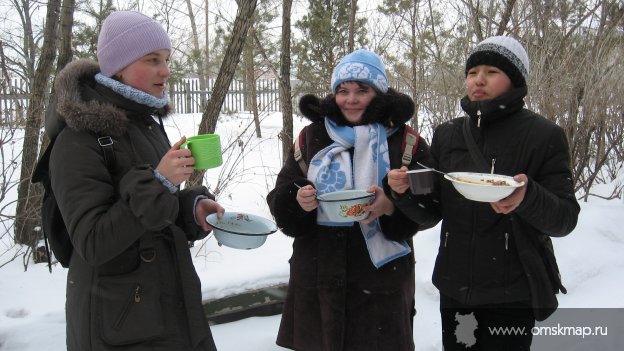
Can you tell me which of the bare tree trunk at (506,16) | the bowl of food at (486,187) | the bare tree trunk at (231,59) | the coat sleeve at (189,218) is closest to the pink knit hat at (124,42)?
the coat sleeve at (189,218)

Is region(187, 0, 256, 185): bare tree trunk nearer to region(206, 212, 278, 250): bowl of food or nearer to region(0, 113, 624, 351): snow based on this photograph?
region(0, 113, 624, 351): snow

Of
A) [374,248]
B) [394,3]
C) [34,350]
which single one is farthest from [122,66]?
[394,3]

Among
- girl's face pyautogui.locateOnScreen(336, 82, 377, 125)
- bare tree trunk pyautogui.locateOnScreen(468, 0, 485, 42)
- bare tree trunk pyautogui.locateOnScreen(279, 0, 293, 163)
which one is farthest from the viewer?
bare tree trunk pyautogui.locateOnScreen(279, 0, 293, 163)

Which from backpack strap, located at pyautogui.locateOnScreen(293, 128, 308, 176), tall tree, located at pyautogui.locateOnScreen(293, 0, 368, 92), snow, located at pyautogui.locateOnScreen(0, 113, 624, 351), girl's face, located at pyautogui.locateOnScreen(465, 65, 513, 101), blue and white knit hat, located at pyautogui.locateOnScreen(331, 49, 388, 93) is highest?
tall tree, located at pyautogui.locateOnScreen(293, 0, 368, 92)

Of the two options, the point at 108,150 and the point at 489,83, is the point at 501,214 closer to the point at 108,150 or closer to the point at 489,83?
the point at 489,83

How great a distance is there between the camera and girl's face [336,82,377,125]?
2.12 m

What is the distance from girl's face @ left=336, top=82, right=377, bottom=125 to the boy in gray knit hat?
430 mm

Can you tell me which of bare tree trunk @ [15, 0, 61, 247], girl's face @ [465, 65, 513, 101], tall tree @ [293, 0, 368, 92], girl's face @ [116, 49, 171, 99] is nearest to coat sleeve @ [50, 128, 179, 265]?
girl's face @ [116, 49, 171, 99]

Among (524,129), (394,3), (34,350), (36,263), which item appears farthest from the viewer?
(394,3)

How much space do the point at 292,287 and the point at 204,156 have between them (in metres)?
0.89

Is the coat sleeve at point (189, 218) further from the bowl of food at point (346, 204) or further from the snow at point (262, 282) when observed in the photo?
the snow at point (262, 282)

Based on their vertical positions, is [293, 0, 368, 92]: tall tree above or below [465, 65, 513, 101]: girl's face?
above

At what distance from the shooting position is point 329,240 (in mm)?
2064

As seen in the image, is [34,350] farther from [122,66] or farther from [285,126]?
[285,126]
